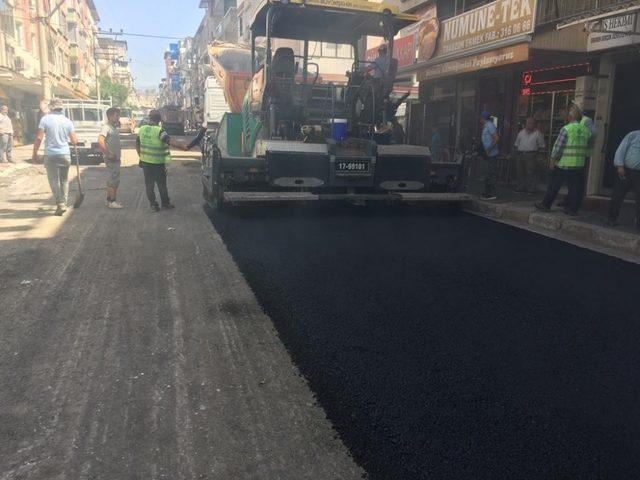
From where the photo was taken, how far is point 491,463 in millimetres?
2387

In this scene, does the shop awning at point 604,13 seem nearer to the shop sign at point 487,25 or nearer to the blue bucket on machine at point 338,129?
the shop sign at point 487,25

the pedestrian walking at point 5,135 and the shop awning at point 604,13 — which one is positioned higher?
the shop awning at point 604,13

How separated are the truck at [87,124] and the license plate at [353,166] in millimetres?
11393

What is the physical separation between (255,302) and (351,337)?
1.06m

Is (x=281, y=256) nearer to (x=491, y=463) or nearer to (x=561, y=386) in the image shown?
(x=561, y=386)

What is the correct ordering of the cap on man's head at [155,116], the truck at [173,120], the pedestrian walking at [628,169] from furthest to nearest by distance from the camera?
the truck at [173,120]
the cap on man's head at [155,116]
the pedestrian walking at [628,169]

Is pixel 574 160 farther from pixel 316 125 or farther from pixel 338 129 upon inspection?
pixel 316 125

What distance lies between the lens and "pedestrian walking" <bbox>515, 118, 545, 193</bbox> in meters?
11.0

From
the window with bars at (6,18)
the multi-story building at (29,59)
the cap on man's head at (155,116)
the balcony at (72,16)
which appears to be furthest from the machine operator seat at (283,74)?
the balcony at (72,16)

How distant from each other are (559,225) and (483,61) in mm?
4556

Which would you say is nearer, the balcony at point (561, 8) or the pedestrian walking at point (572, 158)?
the pedestrian walking at point (572, 158)

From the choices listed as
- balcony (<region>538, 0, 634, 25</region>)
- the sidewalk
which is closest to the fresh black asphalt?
the sidewalk

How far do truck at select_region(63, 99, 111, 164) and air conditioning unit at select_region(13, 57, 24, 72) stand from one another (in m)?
8.17

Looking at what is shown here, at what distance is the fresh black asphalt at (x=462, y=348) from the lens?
2494 millimetres
